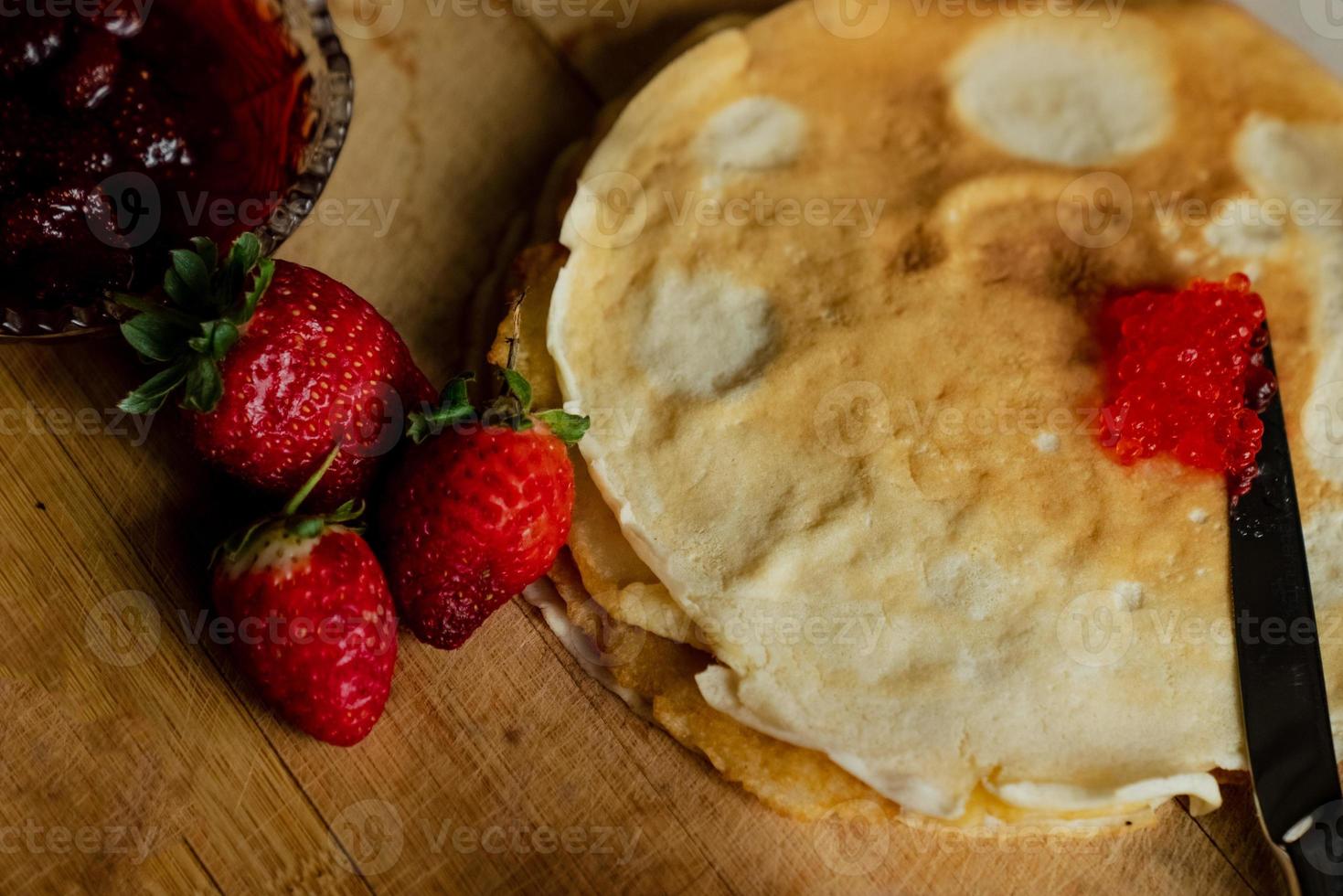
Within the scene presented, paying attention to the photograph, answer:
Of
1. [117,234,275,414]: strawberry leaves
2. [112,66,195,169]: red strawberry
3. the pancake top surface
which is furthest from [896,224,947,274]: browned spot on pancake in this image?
Result: [112,66,195,169]: red strawberry

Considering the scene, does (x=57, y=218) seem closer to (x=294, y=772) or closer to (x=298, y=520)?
(x=298, y=520)

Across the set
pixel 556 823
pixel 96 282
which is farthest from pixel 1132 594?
pixel 96 282

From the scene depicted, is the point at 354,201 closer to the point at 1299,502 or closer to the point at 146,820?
the point at 146,820

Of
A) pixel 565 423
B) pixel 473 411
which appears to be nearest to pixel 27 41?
pixel 473 411
